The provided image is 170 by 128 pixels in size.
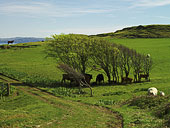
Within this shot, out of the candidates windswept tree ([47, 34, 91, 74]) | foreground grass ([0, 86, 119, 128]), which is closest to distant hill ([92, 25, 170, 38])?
windswept tree ([47, 34, 91, 74])

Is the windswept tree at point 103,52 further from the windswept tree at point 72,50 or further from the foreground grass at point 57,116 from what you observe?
the foreground grass at point 57,116

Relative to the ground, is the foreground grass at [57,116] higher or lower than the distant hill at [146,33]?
lower

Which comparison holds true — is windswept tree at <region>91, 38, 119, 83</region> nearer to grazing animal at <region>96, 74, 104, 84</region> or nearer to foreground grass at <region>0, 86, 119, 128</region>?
grazing animal at <region>96, 74, 104, 84</region>

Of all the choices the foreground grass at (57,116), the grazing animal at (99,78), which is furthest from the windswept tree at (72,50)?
the foreground grass at (57,116)

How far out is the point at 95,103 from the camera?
24.2 metres

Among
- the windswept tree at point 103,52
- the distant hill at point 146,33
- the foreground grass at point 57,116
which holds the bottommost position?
the foreground grass at point 57,116

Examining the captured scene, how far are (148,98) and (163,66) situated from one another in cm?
3783

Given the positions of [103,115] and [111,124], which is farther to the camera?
[103,115]

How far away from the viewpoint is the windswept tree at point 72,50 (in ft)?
133

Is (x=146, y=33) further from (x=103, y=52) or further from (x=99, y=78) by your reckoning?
(x=99, y=78)

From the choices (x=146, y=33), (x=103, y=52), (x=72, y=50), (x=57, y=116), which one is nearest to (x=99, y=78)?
(x=103, y=52)

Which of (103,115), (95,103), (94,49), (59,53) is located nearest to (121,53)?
(94,49)

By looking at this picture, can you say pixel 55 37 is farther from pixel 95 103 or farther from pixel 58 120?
pixel 58 120

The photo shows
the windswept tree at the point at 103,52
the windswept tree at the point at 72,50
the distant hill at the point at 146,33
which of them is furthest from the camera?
the distant hill at the point at 146,33
